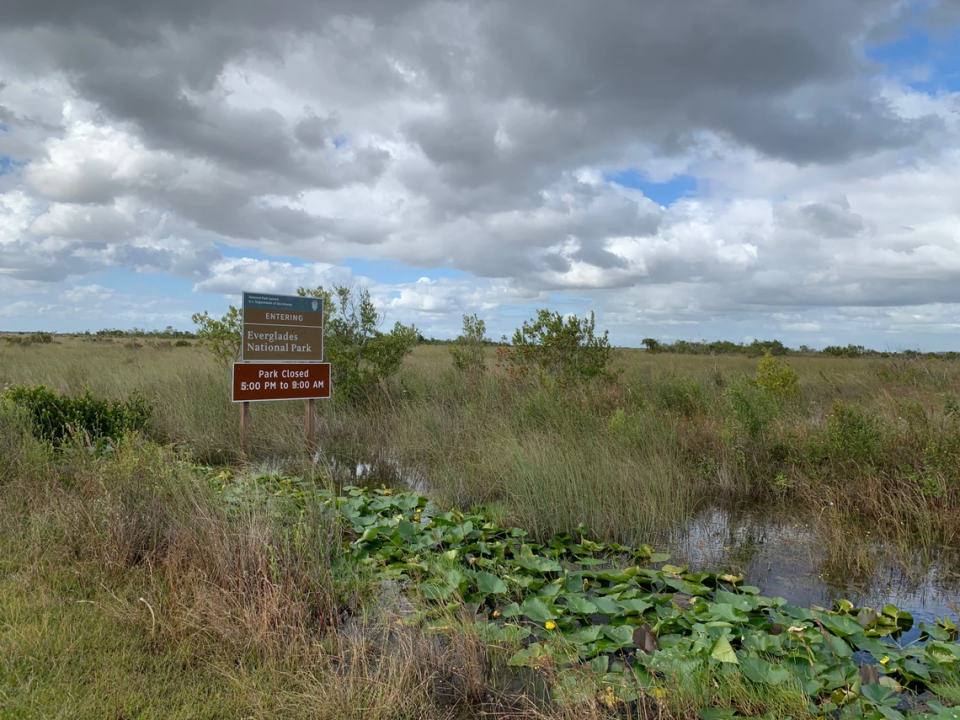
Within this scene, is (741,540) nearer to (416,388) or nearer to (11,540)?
(11,540)

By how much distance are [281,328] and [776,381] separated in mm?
9337

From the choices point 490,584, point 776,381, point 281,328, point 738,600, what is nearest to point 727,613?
point 738,600

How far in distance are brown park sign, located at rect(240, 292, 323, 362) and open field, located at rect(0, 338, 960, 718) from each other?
157 centimetres

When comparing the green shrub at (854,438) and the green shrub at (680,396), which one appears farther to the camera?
the green shrub at (680,396)

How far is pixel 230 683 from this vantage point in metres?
3.32

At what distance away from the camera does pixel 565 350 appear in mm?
12109

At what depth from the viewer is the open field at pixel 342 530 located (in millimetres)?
3293

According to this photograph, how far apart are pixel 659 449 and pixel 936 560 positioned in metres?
3.14

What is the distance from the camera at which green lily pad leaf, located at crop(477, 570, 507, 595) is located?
4371 millimetres

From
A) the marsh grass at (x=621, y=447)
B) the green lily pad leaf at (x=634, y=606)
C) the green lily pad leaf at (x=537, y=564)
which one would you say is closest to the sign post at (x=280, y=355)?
the marsh grass at (x=621, y=447)

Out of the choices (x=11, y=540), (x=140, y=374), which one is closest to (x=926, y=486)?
(x=11, y=540)

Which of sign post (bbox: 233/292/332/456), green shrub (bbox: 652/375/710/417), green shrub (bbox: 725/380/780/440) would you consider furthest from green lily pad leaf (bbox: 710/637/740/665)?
green shrub (bbox: 652/375/710/417)

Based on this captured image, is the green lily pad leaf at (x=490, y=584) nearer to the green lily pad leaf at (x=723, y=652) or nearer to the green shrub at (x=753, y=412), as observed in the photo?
the green lily pad leaf at (x=723, y=652)

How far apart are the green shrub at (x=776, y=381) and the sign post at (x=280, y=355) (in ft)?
27.5
